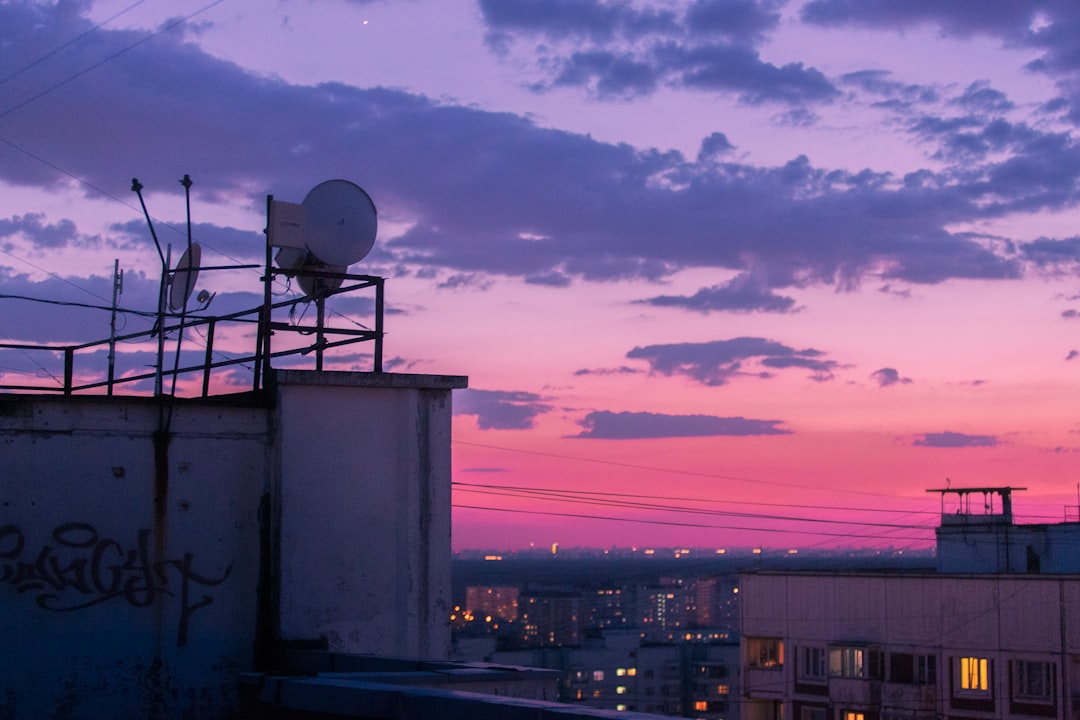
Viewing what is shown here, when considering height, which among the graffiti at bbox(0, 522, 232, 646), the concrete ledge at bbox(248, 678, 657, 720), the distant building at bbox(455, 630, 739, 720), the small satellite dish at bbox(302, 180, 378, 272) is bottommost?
the distant building at bbox(455, 630, 739, 720)

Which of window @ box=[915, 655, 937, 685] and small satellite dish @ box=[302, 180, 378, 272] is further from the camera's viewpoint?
window @ box=[915, 655, 937, 685]

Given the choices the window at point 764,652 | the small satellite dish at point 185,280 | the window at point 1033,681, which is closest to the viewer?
the small satellite dish at point 185,280

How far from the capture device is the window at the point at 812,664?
4750 cm

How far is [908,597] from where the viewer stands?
149ft

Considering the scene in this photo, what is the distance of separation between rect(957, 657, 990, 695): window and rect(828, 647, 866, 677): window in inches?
154

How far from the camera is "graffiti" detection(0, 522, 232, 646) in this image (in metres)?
10.4

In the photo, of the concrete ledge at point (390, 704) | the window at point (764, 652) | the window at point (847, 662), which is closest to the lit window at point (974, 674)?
the window at point (847, 662)

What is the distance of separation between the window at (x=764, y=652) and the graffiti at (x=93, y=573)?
41587 millimetres

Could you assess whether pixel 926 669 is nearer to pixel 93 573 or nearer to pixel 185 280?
pixel 185 280

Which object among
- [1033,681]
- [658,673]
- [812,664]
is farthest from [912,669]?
[658,673]

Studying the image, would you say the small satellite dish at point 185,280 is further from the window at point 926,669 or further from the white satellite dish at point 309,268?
the window at point 926,669

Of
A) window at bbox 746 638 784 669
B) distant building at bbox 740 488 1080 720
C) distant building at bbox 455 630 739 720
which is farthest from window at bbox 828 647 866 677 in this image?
distant building at bbox 455 630 739 720

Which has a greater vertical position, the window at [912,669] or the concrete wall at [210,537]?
the concrete wall at [210,537]

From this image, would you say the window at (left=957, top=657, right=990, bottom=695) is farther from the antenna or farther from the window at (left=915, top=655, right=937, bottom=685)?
the antenna
